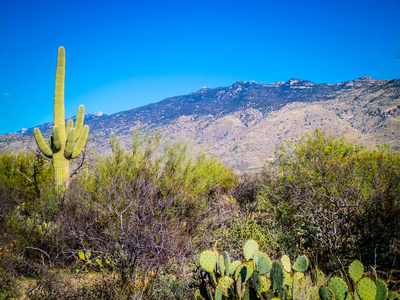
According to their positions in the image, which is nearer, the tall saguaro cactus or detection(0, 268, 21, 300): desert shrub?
detection(0, 268, 21, 300): desert shrub

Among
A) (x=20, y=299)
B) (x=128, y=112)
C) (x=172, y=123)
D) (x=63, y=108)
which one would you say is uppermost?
(x=128, y=112)

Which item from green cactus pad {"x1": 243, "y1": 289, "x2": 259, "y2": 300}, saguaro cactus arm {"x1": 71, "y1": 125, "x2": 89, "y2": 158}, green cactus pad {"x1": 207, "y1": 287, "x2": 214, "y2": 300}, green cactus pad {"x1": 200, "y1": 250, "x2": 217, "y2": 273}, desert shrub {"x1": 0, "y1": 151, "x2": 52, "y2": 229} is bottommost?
green cactus pad {"x1": 207, "y1": 287, "x2": 214, "y2": 300}

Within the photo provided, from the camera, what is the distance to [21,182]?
360 inches

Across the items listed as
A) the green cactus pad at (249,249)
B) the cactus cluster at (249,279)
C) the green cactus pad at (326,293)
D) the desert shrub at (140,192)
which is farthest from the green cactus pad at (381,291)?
the desert shrub at (140,192)

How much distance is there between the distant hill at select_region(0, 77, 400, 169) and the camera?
5600cm

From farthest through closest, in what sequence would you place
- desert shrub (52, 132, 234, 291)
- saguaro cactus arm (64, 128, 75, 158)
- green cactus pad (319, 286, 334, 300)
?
saguaro cactus arm (64, 128, 75, 158) < desert shrub (52, 132, 234, 291) < green cactus pad (319, 286, 334, 300)

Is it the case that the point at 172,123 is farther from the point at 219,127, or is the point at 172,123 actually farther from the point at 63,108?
the point at 63,108

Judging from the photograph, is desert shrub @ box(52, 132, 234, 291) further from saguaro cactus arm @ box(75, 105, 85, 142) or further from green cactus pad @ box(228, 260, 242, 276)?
saguaro cactus arm @ box(75, 105, 85, 142)

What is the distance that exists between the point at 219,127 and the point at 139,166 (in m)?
85.9

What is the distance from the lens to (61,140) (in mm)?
8688

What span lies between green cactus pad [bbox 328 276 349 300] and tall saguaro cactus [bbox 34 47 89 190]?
7865 mm

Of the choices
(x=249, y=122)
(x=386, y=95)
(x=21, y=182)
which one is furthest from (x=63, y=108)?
(x=249, y=122)

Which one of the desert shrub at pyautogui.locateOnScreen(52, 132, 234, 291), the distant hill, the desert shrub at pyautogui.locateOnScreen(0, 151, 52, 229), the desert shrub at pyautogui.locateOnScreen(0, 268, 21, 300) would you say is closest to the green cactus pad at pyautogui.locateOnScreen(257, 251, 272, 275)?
the desert shrub at pyautogui.locateOnScreen(52, 132, 234, 291)

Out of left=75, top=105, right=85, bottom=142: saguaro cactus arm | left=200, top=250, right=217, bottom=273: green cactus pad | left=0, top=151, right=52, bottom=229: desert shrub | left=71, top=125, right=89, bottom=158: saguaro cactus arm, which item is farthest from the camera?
left=75, top=105, right=85, bottom=142: saguaro cactus arm
